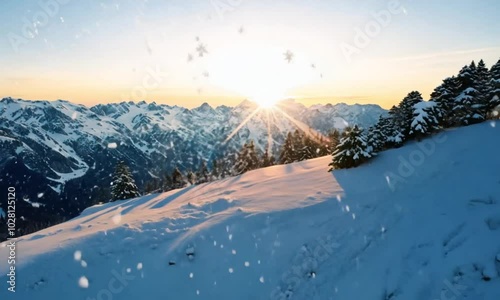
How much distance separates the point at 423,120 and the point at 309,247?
19831 millimetres

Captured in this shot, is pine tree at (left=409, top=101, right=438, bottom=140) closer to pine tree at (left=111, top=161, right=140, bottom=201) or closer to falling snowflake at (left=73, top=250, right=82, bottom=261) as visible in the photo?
falling snowflake at (left=73, top=250, right=82, bottom=261)

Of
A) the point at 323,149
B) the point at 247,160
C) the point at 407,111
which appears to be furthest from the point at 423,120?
the point at 247,160

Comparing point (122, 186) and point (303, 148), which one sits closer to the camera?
point (122, 186)

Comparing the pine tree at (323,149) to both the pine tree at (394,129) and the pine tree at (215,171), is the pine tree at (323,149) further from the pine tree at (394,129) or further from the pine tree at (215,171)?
the pine tree at (215,171)

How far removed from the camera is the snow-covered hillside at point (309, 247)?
12828 millimetres

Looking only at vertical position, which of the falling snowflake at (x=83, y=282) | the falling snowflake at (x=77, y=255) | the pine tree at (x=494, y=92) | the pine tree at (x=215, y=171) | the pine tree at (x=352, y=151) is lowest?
the pine tree at (x=215, y=171)

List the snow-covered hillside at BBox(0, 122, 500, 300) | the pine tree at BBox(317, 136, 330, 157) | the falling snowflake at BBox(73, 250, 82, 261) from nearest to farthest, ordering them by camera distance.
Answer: the snow-covered hillside at BBox(0, 122, 500, 300)
the falling snowflake at BBox(73, 250, 82, 261)
the pine tree at BBox(317, 136, 330, 157)

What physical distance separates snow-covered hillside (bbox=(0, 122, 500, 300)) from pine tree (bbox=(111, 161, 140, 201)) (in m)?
25.2

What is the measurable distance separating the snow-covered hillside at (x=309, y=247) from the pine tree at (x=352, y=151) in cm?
536

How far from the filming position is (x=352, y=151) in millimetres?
27328

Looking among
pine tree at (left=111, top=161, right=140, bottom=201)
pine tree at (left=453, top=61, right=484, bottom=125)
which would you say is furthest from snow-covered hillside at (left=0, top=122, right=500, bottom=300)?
pine tree at (left=111, top=161, right=140, bottom=201)

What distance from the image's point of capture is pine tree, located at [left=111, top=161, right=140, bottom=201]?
46344 millimetres

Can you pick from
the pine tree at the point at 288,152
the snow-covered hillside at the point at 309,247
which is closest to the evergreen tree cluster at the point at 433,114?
the snow-covered hillside at the point at 309,247

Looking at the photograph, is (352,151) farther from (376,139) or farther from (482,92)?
(482,92)
